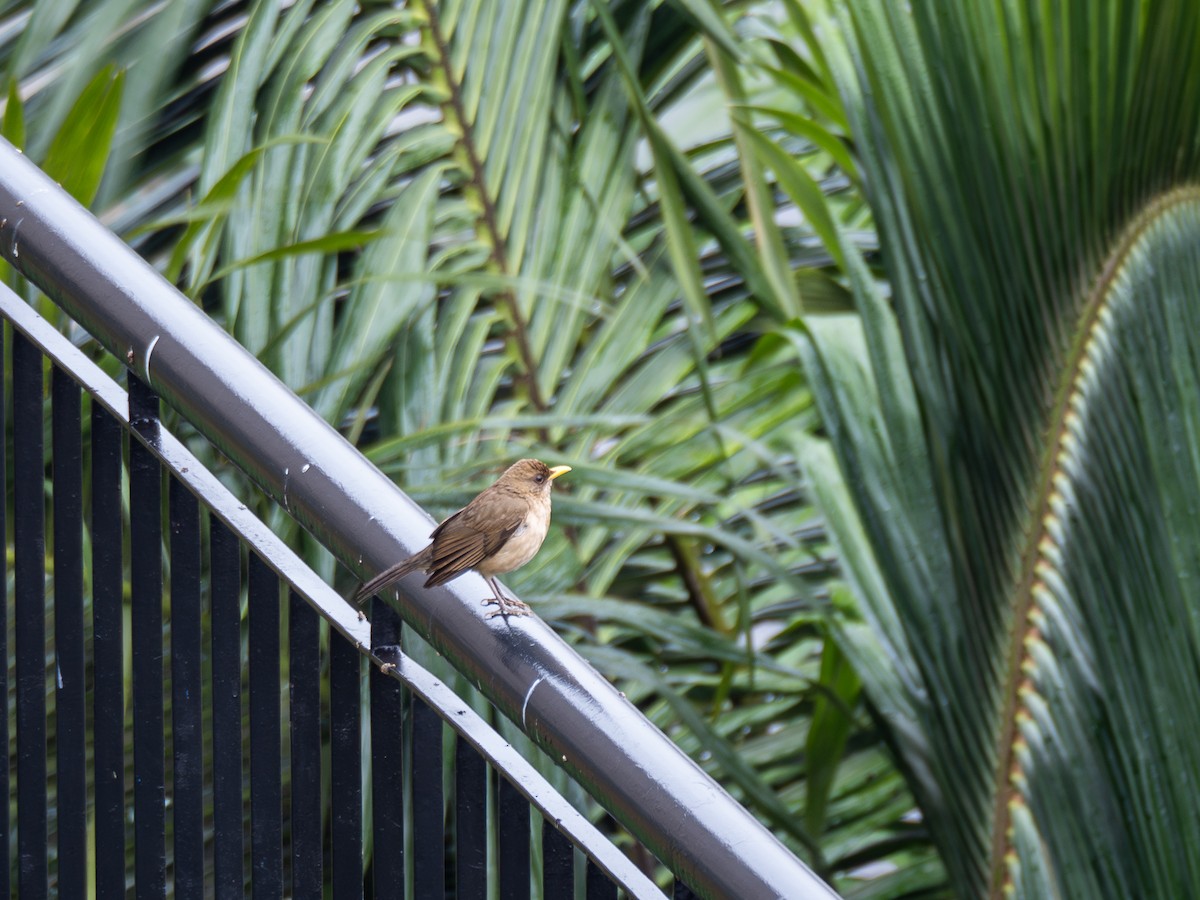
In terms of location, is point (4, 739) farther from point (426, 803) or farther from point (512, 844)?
point (512, 844)

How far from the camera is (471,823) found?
1.26m

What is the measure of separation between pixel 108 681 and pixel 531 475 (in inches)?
27.1

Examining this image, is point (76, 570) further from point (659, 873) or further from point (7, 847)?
point (659, 873)

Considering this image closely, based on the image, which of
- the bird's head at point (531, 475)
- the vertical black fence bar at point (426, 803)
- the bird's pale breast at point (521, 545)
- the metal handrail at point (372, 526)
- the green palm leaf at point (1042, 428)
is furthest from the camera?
the bird's head at point (531, 475)

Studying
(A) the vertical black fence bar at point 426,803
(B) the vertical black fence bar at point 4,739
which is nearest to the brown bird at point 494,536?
(A) the vertical black fence bar at point 426,803

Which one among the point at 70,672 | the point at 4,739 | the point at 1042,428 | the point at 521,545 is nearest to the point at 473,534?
the point at 521,545

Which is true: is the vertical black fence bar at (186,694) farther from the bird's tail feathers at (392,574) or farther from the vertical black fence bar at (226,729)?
the bird's tail feathers at (392,574)

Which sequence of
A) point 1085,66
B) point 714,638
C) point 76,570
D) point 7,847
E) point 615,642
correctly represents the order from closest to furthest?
point 76,570
point 7,847
point 1085,66
point 714,638
point 615,642

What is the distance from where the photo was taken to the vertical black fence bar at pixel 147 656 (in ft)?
4.74

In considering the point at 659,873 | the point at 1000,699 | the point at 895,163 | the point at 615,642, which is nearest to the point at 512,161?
the point at 615,642

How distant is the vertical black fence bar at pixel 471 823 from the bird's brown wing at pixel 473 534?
168 millimetres

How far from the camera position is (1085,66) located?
1750 millimetres

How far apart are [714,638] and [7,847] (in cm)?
106

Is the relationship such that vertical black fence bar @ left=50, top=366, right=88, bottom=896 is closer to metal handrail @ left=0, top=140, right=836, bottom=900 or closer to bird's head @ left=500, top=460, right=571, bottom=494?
metal handrail @ left=0, top=140, right=836, bottom=900
